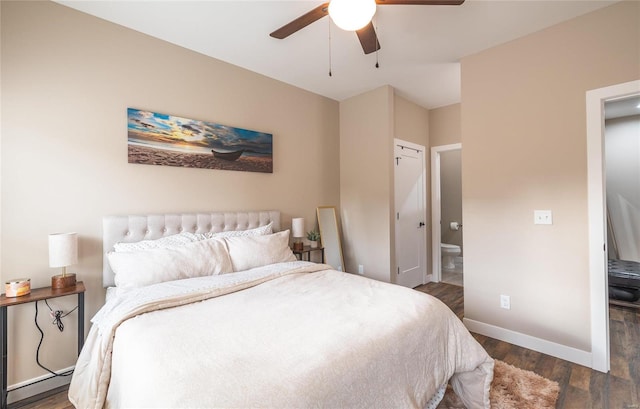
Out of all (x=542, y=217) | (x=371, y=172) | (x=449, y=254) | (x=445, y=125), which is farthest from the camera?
(x=449, y=254)

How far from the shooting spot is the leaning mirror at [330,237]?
3710mm

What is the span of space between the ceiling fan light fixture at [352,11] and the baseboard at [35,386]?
120 inches

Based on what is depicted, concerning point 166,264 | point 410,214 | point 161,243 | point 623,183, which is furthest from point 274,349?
point 623,183

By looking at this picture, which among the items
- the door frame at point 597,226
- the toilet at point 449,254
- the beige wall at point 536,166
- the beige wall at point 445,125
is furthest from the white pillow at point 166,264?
the toilet at point 449,254

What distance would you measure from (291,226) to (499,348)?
96.0 inches

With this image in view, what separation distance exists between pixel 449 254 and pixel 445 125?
235cm

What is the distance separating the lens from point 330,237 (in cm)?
380

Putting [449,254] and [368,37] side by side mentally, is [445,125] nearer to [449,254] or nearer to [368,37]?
[449,254]

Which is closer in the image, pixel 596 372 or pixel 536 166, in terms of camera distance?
pixel 596 372

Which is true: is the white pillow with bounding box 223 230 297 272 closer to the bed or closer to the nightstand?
the bed

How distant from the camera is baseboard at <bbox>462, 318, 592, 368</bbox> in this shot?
87.6 inches

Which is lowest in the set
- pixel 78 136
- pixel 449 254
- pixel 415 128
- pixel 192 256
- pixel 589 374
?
pixel 589 374

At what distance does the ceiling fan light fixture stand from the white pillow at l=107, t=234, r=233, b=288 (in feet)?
6.10

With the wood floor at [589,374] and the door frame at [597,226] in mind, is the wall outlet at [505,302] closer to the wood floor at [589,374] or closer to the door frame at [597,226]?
the wood floor at [589,374]
